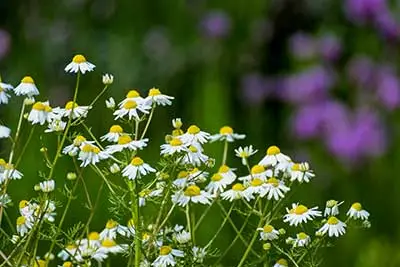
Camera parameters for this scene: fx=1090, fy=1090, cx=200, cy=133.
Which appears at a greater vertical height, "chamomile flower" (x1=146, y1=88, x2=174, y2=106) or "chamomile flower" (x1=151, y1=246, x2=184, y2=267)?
"chamomile flower" (x1=146, y1=88, x2=174, y2=106)

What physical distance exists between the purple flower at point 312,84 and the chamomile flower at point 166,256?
1853 millimetres

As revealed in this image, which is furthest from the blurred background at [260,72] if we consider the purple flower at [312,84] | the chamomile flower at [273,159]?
the chamomile flower at [273,159]

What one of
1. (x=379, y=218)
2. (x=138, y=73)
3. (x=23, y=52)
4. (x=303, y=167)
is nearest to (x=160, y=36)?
(x=138, y=73)

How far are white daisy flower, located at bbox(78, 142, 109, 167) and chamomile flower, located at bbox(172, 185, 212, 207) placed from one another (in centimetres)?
8

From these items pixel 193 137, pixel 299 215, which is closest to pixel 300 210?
pixel 299 215

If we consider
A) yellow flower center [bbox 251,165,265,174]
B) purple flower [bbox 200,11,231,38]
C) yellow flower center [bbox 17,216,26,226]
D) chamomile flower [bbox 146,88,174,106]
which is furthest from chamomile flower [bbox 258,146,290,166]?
purple flower [bbox 200,11,231,38]

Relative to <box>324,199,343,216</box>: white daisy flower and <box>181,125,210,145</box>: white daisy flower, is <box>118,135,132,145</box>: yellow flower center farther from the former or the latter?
<box>324,199,343,216</box>: white daisy flower

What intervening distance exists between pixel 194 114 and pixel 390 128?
0.48 m

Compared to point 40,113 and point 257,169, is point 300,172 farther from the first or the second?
point 40,113

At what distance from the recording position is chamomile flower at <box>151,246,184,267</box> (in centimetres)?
91

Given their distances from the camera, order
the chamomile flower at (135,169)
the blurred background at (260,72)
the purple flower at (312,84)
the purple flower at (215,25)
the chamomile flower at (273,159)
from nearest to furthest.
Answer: the chamomile flower at (135,169) < the chamomile flower at (273,159) < the blurred background at (260,72) < the purple flower at (312,84) < the purple flower at (215,25)

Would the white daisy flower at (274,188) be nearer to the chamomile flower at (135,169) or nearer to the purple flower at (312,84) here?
the chamomile flower at (135,169)

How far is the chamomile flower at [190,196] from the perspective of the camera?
0.96m

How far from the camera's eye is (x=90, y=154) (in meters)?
0.91
